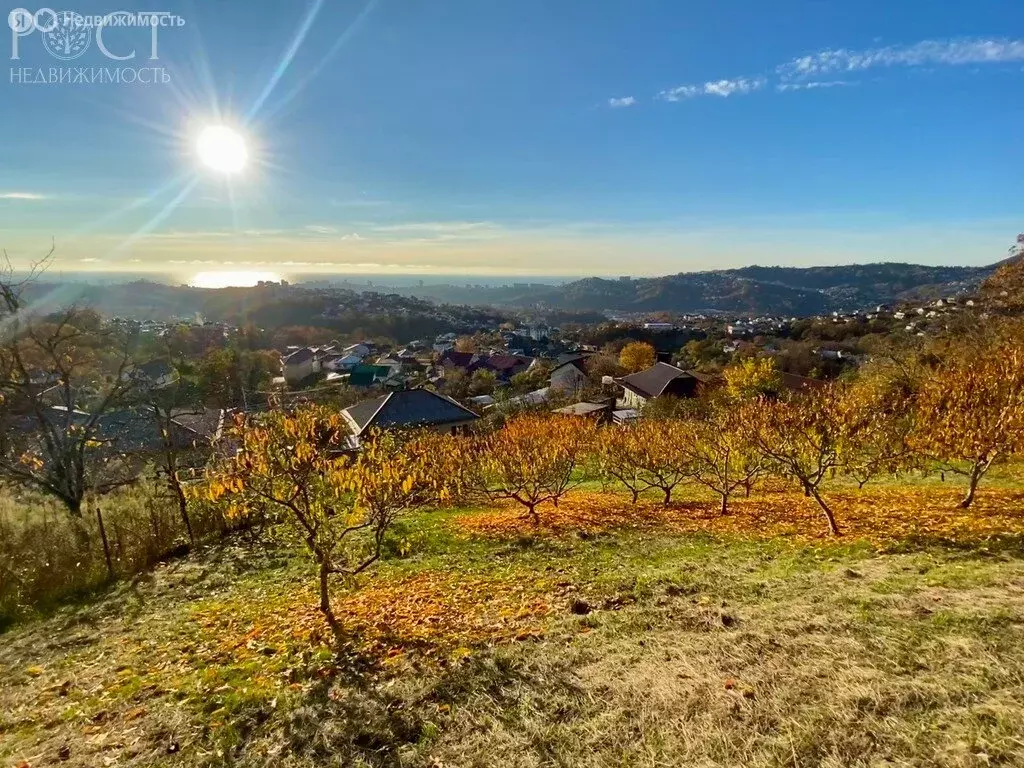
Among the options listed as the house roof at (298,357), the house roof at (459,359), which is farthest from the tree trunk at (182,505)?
the house roof at (298,357)

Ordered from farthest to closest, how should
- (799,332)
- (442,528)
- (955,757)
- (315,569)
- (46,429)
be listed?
1. (799,332)
2. (46,429)
3. (442,528)
4. (315,569)
5. (955,757)

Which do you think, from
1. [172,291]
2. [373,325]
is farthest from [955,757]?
[172,291]

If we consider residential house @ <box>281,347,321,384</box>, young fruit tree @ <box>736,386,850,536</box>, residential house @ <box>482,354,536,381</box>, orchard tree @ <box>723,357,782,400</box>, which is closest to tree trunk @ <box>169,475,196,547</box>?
young fruit tree @ <box>736,386,850,536</box>

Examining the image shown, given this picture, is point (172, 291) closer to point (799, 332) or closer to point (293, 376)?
point (293, 376)

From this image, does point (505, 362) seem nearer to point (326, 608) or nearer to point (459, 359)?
point (459, 359)

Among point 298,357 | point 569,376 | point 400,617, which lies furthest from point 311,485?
point 298,357
